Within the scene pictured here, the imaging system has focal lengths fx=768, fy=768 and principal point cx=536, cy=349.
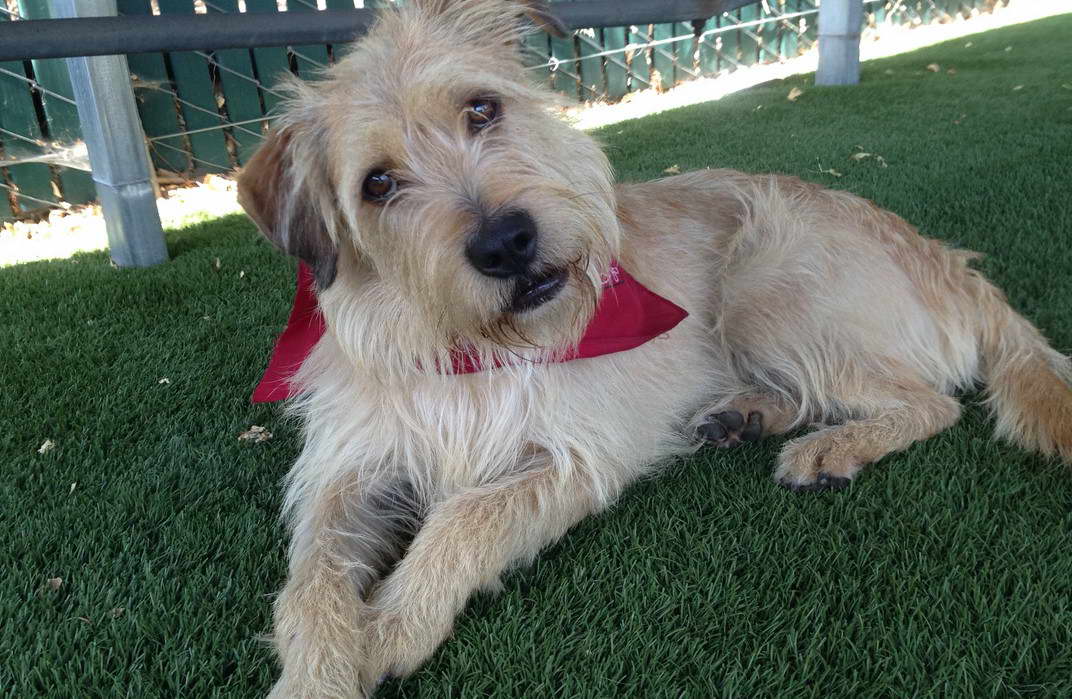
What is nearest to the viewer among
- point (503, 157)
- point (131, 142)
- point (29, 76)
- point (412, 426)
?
point (503, 157)

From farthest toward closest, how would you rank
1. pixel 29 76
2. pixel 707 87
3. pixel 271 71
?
pixel 707 87, pixel 271 71, pixel 29 76

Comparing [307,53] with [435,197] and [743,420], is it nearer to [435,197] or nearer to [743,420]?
[435,197]

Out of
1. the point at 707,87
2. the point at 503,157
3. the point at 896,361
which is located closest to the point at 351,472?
the point at 503,157

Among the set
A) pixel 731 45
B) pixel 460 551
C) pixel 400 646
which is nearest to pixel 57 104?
pixel 460 551

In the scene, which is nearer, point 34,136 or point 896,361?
point 896,361

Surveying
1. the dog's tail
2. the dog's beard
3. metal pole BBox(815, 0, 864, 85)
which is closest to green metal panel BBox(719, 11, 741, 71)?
metal pole BBox(815, 0, 864, 85)

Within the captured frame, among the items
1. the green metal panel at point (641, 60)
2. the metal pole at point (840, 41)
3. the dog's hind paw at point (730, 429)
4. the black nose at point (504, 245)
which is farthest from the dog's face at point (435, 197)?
the green metal panel at point (641, 60)

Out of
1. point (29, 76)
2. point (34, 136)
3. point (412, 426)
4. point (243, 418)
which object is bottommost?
point (243, 418)

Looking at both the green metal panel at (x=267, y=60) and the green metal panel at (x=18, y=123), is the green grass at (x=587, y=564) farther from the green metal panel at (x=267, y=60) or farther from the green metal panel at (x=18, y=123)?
the green metal panel at (x=267, y=60)

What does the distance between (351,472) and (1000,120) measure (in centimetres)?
630

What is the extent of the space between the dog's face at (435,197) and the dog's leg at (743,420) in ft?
2.15

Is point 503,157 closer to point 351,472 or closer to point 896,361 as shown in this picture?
point 351,472

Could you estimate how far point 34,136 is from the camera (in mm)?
5910

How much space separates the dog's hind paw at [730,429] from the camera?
2537mm
